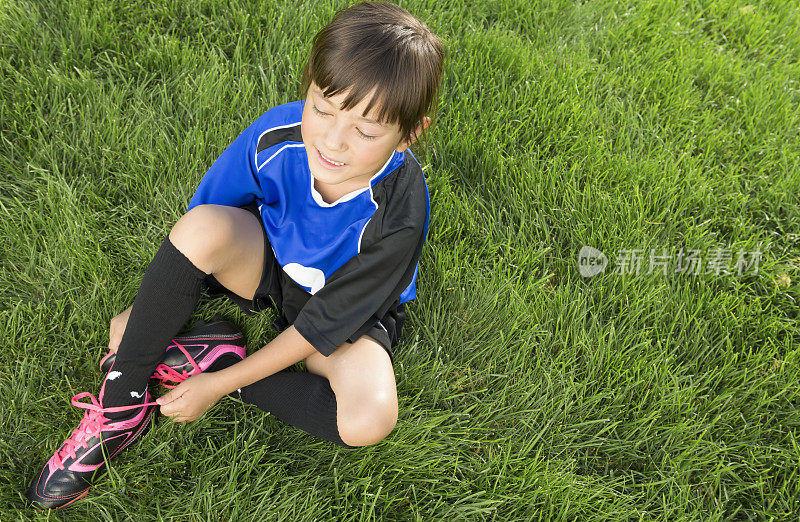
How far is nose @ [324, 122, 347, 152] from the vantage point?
1.48 meters

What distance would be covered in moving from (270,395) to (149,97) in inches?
49.0

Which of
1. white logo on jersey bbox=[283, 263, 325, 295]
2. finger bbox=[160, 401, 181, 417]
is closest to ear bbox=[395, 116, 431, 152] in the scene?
white logo on jersey bbox=[283, 263, 325, 295]

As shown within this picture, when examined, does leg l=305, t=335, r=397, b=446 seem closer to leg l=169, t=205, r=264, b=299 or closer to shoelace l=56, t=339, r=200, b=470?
leg l=169, t=205, r=264, b=299

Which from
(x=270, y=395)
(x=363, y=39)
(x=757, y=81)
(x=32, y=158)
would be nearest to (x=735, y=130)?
(x=757, y=81)

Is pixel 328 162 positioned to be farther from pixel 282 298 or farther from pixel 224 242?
pixel 282 298

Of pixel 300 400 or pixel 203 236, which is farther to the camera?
pixel 300 400

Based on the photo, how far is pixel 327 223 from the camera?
1709 millimetres

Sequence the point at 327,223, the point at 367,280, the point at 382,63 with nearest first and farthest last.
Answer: the point at 382,63, the point at 367,280, the point at 327,223

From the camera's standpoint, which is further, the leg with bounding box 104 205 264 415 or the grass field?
the grass field

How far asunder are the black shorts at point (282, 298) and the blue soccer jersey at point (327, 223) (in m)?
0.03

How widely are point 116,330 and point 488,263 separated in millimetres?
1199

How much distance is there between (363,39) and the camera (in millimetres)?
1460

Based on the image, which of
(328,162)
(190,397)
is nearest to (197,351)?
(190,397)

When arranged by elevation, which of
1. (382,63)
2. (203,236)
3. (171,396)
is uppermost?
(382,63)
